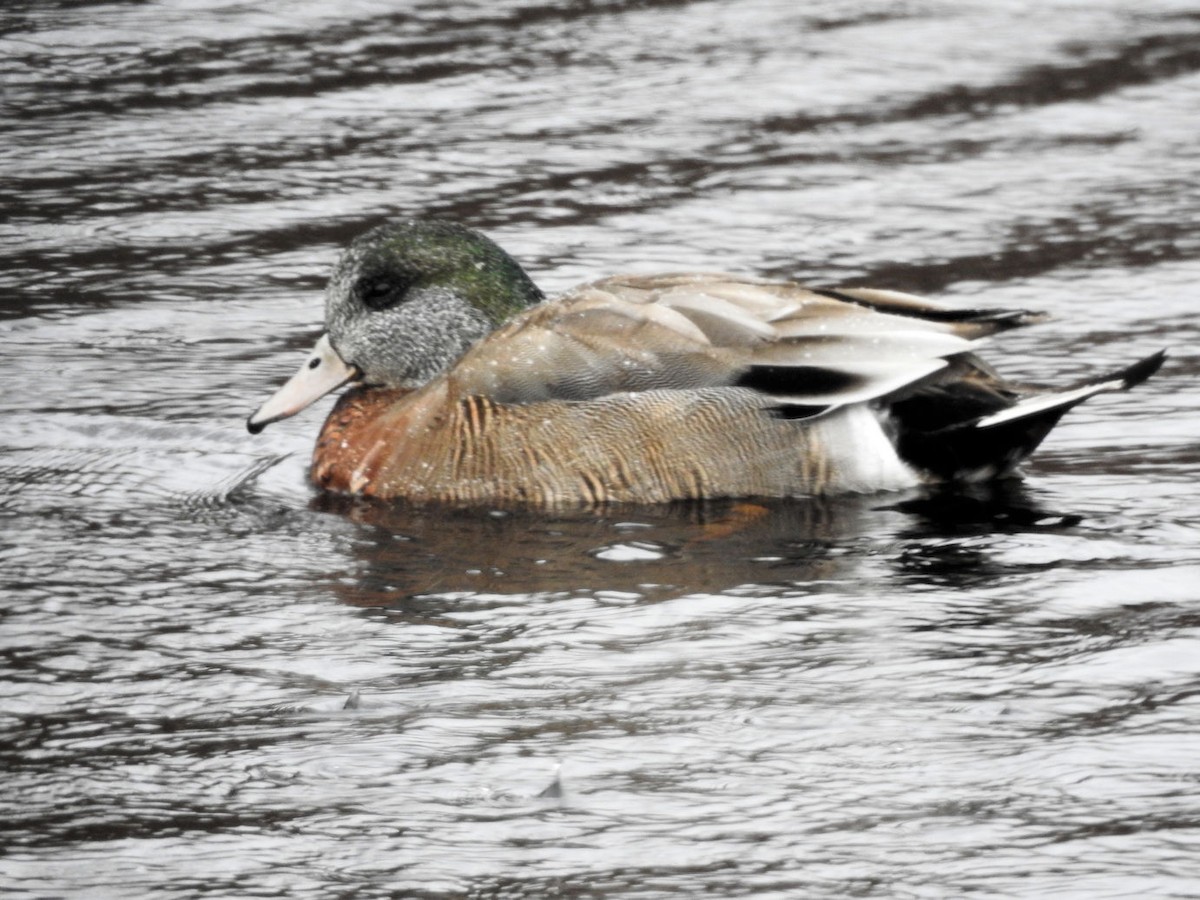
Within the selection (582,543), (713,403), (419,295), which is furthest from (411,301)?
(582,543)

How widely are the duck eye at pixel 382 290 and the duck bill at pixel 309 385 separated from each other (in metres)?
0.21

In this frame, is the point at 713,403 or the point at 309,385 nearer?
the point at 713,403

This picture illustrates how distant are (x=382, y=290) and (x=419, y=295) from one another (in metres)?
0.14

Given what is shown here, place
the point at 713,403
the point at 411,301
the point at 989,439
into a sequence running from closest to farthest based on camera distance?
the point at 713,403 < the point at 989,439 < the point at 411,301

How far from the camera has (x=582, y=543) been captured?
22.6 feet

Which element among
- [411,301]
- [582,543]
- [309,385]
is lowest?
[582,543]

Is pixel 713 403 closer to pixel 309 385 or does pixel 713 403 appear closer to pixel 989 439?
pixel 989 439

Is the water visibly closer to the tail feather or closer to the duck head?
the tail feather

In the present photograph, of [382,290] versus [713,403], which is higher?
[382,290]

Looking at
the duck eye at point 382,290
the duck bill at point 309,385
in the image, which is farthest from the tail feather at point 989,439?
the duck bill at point 309,385

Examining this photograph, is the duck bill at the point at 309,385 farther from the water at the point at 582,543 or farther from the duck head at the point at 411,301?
the water at the point at 582,543

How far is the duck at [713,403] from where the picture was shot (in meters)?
7.14

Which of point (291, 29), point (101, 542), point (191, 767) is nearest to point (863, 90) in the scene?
point (291, 29)

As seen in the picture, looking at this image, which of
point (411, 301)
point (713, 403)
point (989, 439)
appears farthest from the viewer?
point (411, 301)
